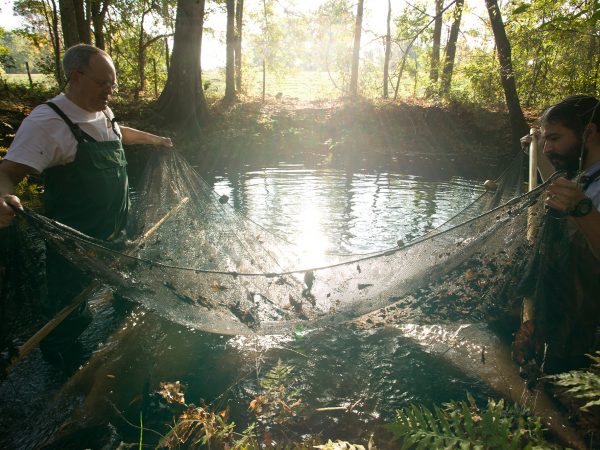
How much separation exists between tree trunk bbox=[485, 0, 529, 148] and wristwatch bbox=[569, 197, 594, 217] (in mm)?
11098

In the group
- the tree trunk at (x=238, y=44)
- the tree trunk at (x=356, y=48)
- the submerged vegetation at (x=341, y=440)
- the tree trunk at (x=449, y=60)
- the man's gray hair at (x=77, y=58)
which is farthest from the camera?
the tree trunk at (x=238, y=44)

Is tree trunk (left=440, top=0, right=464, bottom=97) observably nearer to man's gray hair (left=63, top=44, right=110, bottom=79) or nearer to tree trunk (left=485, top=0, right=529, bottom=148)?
tree trunk (left=485, top=0, right=529, bottom=148)

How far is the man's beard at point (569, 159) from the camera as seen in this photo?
7.60ft

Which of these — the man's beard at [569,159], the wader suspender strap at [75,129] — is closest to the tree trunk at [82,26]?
the wader suspender strap at [75,129]

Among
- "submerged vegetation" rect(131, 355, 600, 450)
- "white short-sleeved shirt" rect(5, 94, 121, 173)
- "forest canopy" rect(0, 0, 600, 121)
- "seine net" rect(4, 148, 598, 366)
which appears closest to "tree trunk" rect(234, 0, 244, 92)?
"forest canopy" rect(0, 0, 600, 121)

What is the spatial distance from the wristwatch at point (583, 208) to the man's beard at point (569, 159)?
555mm

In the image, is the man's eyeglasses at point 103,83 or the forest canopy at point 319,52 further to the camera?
the forest canopy at point 319,52

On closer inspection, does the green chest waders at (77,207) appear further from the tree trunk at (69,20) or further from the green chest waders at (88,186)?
the tree trunk at (69,20)

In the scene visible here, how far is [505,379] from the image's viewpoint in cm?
283

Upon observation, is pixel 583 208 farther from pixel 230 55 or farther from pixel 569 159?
pixel 230 55

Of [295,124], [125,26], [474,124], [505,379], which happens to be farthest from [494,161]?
[125,26]

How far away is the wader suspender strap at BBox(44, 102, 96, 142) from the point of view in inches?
99.1

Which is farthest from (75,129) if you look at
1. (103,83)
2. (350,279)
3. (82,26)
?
(82,26)

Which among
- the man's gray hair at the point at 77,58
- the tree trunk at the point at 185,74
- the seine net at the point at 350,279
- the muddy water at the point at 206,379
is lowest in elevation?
the muddy water at the point at 206,379
